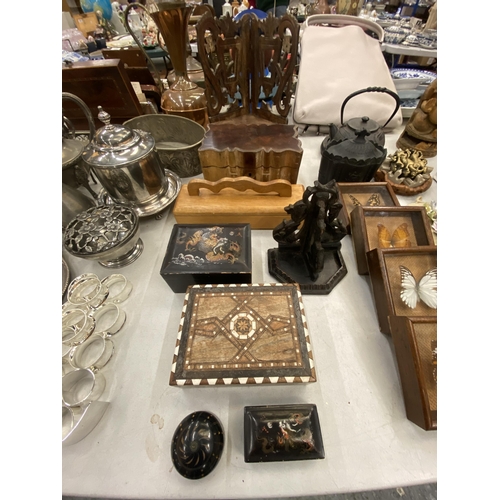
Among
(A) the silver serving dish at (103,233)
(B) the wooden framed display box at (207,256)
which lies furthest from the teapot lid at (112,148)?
(B) the wooden framed display box at (207,256)

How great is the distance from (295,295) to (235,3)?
10.3 ft

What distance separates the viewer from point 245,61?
1.31 metres

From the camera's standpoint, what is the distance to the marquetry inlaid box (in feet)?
2.18

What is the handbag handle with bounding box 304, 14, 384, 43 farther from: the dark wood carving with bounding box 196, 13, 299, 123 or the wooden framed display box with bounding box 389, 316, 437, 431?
the wooden framed display box with bounding box 389, 316, 437, 431

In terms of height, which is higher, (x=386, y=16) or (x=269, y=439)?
(x=386, y=16)

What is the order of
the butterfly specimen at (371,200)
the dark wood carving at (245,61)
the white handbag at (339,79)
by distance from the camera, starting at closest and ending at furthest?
the butterfly specimen at (371,200), the dark wood carving at (245,61), the white handbag at (339,79)

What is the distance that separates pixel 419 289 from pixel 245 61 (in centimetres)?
135

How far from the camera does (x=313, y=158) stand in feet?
4.97

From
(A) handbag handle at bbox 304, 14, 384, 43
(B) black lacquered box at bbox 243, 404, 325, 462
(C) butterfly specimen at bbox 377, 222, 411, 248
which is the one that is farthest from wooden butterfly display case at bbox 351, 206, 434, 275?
(A) handbag handle at bbox 304, 14, 384, 43

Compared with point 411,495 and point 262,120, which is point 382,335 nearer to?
point 411,495

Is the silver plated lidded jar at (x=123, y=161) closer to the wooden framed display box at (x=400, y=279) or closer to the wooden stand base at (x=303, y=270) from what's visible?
the wooden stand base at (x=303, y=270)

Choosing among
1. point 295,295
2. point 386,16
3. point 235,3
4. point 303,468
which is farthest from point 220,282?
point 386,16

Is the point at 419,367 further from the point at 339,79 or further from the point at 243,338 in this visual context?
the point at 339,79

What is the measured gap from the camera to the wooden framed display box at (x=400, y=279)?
790 millimetres
